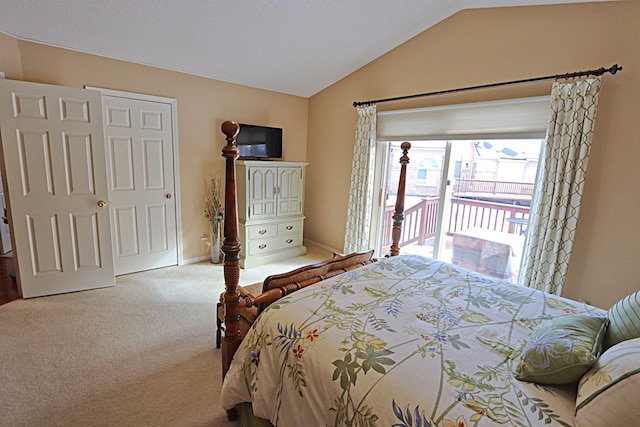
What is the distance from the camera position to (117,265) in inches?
137

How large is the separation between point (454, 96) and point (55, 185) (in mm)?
4090

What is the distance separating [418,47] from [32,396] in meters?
4.45

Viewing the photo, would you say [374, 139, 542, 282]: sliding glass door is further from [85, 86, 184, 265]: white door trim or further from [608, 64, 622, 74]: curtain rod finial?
[85, 86, 184, 265]: white door trim

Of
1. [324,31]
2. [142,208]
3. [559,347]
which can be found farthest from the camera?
[142,208]

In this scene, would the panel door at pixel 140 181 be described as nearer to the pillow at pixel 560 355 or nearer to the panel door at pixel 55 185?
the panel door at pixel 55 185

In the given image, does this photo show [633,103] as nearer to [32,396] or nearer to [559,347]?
[559,347]

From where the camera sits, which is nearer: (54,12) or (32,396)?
(32,396)

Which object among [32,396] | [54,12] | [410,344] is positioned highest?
[54,12]

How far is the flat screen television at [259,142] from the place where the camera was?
406 cm

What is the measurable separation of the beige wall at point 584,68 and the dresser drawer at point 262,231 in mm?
2438

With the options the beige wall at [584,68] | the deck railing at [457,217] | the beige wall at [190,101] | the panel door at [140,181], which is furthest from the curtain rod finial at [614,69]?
the panel door at [140,181]

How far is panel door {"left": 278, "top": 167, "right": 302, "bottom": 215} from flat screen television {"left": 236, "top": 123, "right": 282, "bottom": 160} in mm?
389

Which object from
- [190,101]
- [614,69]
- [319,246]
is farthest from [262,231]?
[614,69]

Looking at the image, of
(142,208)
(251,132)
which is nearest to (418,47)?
(251,132)
